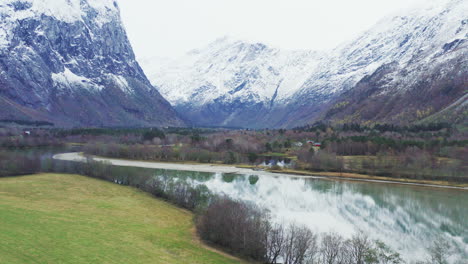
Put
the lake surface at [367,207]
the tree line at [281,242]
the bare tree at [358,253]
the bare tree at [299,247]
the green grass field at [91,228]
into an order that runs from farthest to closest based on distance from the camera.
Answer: the lake surface at [367,207]
the bare tree at [299,247]
the tree line at [281,242]
the bare tree at [358,253]
the green grass field at [91,228]

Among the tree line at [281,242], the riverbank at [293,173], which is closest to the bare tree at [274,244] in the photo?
the tree line at [281,242]

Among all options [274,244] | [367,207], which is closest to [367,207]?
[367,207]

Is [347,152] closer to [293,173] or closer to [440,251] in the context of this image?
[293,173]

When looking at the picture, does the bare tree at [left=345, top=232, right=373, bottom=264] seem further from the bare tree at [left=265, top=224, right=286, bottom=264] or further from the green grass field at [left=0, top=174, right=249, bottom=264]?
the green grass field at [left=0, top=174, right=249, bottom=264]

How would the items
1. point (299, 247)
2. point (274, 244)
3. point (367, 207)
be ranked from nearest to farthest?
point (299, 247)
point (274, 244)
point (367, 207)

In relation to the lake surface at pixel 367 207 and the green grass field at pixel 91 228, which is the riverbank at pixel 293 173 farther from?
the green grass field at pixel 91 228

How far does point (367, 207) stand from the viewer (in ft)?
240

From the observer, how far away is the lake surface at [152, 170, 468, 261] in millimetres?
54500

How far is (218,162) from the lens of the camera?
142 m

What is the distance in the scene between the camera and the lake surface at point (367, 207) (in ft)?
179

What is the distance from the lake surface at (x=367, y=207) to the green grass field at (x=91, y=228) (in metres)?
17.3

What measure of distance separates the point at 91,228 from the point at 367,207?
50697 mm

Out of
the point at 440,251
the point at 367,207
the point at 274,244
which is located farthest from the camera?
the point at 367,207

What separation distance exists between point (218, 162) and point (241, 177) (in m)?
33.0
